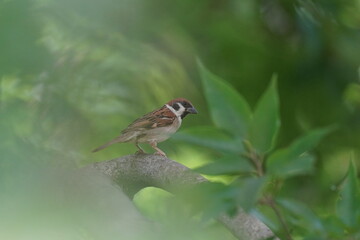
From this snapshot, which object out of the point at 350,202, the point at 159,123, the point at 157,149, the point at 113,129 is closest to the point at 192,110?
the point at 159,123

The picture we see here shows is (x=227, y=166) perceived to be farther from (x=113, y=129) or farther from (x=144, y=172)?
(x=144, y=172)

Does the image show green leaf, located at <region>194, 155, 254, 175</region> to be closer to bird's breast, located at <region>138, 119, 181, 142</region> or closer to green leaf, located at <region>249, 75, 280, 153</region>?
green leaf, located at <region>249, 75, 280, 153</region>

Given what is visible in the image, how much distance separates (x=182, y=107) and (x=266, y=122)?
176 cm

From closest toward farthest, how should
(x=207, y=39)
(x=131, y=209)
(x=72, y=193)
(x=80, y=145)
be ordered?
(x=72, y=193) → (x=131, y=209) → (x=80, y=145) → (x=207, y=39)

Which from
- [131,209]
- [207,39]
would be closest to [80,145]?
[131,209]

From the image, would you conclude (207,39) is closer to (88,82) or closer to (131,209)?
(88,82)

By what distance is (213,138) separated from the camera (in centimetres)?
82

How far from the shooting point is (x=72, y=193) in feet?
3.04


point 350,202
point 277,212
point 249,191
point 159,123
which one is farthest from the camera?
point 159,123

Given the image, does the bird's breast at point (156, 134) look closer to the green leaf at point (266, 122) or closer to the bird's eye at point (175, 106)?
the bird's eye at point (175, 106)

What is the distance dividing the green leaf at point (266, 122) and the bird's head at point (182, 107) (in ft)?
5.16

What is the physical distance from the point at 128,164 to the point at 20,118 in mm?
1005

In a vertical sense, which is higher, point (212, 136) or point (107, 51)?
point (107, 51)

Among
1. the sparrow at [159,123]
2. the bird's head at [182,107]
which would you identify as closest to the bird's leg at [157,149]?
the sparrow at [159,123]
